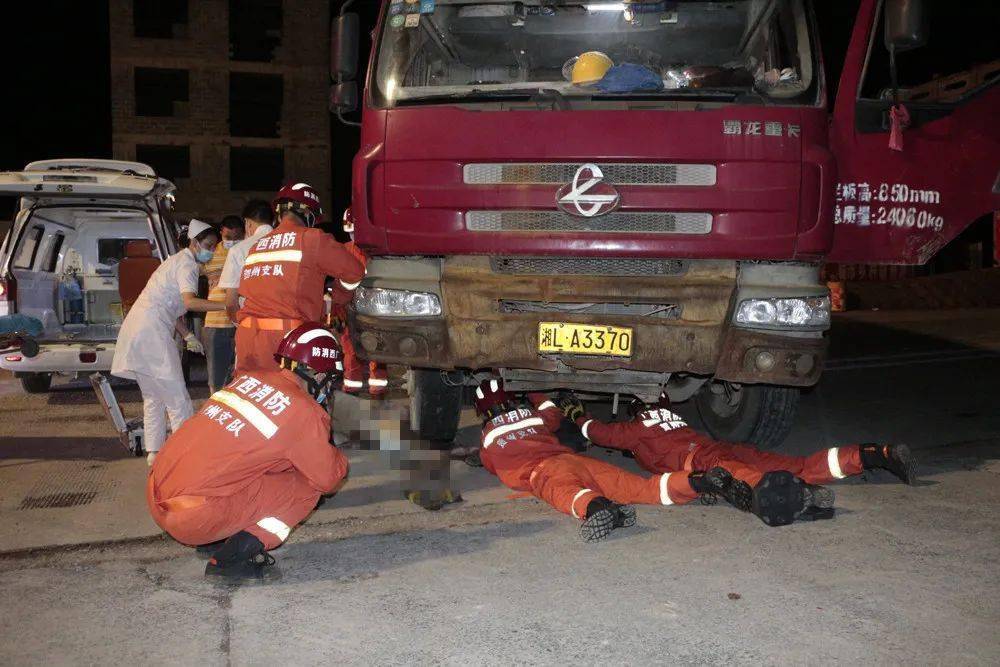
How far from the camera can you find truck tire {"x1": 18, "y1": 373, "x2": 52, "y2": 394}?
9.10m

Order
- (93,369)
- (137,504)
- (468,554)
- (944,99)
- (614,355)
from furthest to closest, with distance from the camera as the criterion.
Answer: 1. (93,369)
2. (944,99)
3. (137,504)
4. (614,355)
5. (468,554)

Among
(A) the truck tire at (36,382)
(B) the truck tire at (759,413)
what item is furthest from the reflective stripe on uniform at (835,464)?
(A) the truck tire at (36,382)

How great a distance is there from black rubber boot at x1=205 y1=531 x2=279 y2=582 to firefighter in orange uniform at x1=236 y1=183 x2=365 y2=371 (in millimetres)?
1613

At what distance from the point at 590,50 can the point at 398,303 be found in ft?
6.24

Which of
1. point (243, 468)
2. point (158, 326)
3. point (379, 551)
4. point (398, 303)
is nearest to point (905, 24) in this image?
point (398, 303)

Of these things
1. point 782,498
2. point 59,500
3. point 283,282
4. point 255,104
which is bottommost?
point 59,500

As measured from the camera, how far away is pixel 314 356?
156 inches

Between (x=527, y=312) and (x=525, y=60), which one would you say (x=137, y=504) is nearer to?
(x=527, y=312)

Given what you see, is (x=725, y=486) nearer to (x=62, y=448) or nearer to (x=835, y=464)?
(x=835, y=464)

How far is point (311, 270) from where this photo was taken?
5195mm

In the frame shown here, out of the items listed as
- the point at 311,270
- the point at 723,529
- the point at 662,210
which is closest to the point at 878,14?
the point at 662,210

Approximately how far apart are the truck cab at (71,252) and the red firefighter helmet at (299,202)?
2.47 metres

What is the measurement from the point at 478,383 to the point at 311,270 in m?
1.19

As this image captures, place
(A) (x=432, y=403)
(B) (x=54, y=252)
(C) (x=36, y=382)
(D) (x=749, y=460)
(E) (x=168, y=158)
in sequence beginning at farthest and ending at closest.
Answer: (E) (x=168, y=158) → (B) (x=54, y=252) → (C) (x=36, y=382) → (A) (x=432, y=403) → (D) (x=749, y=460)
